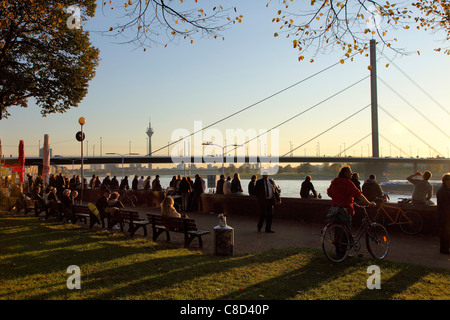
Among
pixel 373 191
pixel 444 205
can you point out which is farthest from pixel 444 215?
pixel 373 191

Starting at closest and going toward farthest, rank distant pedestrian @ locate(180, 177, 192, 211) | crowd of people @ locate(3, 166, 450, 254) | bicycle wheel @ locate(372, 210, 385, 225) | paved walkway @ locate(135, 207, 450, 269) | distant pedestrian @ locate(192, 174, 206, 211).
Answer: crowd of people @ locate(3, 166, 450, 254) → paved walkway @ locate(135, 207, 450, 269) → bicycle wheel @ locate(372, 210, 385, 225) → distant pedestrian @ locate(192, 174, 206, 211) → distant pedestrian @ locate(180, 177, 192, 211)

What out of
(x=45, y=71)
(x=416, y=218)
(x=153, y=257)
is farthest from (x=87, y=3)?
(x=416, y=218)

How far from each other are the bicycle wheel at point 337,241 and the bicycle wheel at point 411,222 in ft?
12.3

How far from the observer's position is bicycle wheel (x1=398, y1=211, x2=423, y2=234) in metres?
9.09

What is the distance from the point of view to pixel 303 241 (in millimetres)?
8508

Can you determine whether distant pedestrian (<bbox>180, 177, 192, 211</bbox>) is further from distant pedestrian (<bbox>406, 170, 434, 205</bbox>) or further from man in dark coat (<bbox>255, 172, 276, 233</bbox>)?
distant pedestrian (<bbox>406, 170, 434, 205</bbox>)

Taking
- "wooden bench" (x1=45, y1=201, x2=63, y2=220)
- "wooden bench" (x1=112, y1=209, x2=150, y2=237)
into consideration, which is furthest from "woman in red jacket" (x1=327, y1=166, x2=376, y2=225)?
"wooden bench" (x1=45, y1=201, x2=63, y2=220)

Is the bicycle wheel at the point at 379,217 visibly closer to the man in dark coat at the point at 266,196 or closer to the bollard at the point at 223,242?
the man in dark coat at the point at 266,196

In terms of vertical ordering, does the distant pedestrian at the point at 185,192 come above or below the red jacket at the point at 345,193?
below

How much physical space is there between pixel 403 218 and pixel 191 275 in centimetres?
597

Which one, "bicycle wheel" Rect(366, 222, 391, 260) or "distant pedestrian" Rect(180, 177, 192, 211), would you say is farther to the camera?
"distant pedestrian" Rect(180, 177, 192, 211)

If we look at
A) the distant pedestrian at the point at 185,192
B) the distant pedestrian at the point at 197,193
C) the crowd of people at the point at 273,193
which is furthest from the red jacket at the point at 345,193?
the distant pedestrian at the point at 185,192

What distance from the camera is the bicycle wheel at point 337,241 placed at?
621 cm

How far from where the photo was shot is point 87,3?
52.7 feet
